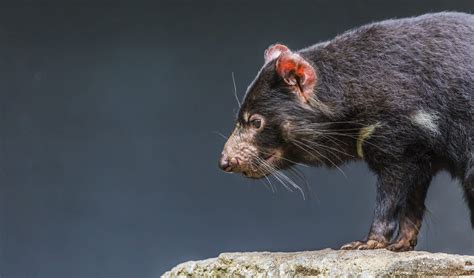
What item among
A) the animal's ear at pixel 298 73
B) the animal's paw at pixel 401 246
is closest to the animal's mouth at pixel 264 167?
the animal's ear at pixel 298 73

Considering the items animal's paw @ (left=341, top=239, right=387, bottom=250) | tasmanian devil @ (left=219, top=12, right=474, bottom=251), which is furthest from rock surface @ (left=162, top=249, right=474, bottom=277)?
tasmanian devil @ (left=219, top=12, right=474, bottom=251)

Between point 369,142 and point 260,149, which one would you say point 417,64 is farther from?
point 260,149

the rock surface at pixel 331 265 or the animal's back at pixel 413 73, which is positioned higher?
the animal's back at pixel 413 73

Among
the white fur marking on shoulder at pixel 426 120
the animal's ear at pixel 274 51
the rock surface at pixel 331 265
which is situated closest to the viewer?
the rock surface at pixel 331 265

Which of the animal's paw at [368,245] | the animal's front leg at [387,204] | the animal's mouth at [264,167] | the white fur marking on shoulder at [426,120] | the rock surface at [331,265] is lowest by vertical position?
the rock surface at [331,265]

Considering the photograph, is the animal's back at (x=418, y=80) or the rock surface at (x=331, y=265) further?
the animal's back at (x=418, y=80)

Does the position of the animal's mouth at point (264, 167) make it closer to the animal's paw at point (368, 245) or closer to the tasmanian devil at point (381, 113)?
the tasmanian devil at point (381, 113)

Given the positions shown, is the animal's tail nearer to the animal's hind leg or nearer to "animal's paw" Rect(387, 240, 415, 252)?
the animal's hind leg
